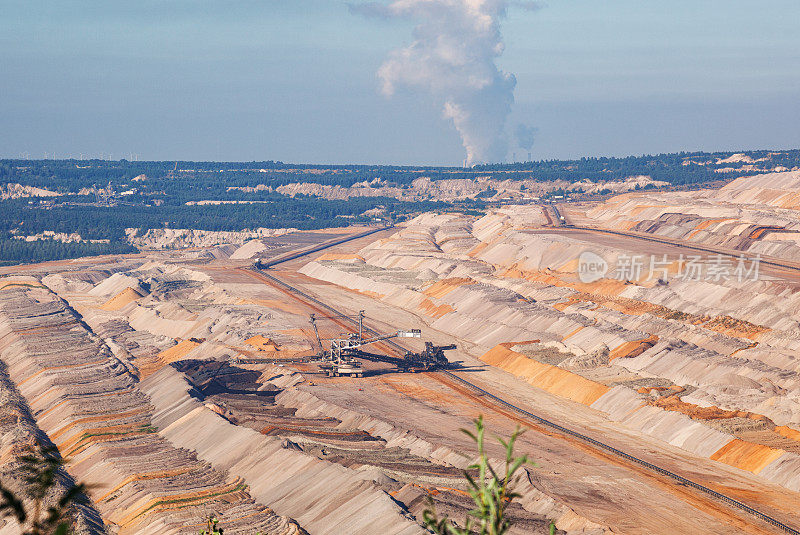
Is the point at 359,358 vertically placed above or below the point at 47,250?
below

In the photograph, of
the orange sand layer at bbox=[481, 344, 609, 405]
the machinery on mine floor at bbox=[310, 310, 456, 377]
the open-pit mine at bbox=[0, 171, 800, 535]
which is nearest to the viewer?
the open-pit mine at bbox=[0, 171, 800, 535]

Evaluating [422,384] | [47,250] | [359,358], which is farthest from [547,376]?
[47,250]

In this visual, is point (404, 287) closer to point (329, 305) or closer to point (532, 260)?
point (329, 305)

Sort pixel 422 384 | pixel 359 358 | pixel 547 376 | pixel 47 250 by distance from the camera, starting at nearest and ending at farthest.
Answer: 1. pixel 422 384
2. pixel 547 376
3. pixel 359 358
4. pixel 47 250

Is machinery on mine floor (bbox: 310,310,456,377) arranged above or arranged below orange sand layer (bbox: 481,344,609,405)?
below

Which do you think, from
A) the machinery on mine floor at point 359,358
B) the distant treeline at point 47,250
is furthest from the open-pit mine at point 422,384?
the distant treeline at point 47,250

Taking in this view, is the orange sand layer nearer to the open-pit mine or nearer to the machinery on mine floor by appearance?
the open-pit mine

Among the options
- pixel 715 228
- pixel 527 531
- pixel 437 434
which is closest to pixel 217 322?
pixel 437 434

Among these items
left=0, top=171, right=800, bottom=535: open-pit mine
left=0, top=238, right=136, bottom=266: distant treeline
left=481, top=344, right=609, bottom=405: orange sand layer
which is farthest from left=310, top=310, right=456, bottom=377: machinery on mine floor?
left=0, top=238, right=136, bottom=266: distant treeline

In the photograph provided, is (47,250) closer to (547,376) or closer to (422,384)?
A: (422,384)
